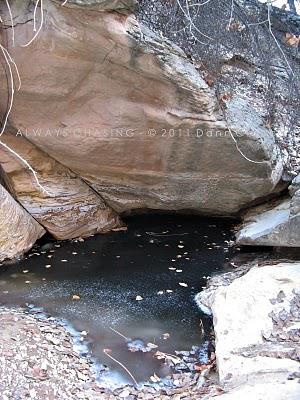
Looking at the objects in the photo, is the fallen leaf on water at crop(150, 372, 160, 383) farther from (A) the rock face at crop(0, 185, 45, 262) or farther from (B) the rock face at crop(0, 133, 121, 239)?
(B) the rock face at crop(0, 133, 121, 239)

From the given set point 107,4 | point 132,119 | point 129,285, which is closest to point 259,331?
point 129,285

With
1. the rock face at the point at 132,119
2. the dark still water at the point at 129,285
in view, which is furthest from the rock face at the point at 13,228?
the rock face at the point at 132,119

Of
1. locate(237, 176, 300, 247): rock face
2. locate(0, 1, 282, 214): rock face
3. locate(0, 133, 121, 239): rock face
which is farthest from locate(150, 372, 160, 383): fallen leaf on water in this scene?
locate(0, 1, 282, 214): rock face

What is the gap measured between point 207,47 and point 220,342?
13.4ft

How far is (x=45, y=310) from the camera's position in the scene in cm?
466

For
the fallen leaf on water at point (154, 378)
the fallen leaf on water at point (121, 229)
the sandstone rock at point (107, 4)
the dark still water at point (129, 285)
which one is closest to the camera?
the fallen leaf on water at point (154, 378)

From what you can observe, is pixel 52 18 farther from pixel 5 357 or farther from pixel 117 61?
pixel 5 357

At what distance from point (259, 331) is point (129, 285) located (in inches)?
75.1

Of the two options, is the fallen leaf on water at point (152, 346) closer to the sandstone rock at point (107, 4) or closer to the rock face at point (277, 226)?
the rock face at point (277, 226)

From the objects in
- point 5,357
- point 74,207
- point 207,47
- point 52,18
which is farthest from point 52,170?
point 5,357

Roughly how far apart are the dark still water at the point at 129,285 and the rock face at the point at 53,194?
0.28 meters

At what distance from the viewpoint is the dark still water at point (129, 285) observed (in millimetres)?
4275

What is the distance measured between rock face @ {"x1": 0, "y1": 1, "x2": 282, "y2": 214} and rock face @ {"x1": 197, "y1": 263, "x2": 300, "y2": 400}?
2.05 meters

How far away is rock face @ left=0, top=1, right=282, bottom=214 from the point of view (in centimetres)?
519
